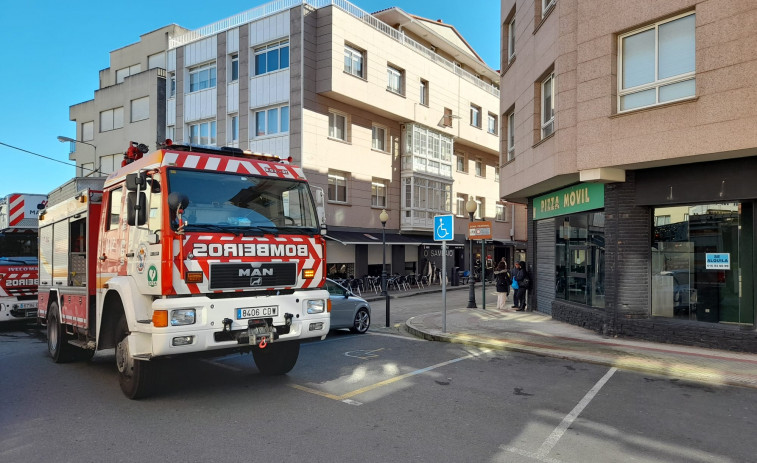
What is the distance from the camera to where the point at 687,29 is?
1005 cm

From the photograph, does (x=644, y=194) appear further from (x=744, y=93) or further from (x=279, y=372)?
(x=279, y=372)

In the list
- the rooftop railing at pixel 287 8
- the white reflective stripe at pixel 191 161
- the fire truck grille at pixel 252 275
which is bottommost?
the fire truck grille at pixel 252 275

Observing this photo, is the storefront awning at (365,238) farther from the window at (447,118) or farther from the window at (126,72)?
the window at (126,72)

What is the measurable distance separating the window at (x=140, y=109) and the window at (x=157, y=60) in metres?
2.66

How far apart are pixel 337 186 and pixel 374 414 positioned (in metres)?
20.0

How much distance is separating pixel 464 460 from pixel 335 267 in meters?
20.8

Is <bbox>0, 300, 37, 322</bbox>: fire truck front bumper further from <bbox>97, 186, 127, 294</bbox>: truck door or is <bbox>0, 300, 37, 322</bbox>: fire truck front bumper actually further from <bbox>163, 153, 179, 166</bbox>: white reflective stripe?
<bbox>163, 153, 179, 166</bbox>: white reflective stripe

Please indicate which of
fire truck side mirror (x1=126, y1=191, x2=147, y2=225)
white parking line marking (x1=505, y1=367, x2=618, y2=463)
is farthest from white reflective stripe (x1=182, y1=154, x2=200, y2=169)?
white parking line marking (x1=505, y1=367, x2=618, y2=463)

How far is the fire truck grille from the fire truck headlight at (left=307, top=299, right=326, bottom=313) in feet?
1.24

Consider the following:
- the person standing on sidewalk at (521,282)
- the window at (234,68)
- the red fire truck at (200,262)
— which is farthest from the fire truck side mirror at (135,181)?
the window at (234,68)

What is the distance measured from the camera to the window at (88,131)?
34.6 meters

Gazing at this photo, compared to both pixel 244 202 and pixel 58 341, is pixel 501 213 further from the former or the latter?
pixel 244 202

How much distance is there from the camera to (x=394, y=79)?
27844mm

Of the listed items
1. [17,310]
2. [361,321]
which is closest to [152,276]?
[361,321]
